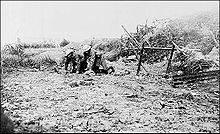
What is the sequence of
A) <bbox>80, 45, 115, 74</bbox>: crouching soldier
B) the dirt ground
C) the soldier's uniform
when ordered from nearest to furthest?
1. the dirt ground
2. <bbox>80, 45, 115, 74</bbox>: crouching soldier
3. the soldier's uniform

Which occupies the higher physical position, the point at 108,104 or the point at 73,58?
the point at 108,104

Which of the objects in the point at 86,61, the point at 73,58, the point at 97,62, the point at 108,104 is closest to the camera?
the point at 108,104

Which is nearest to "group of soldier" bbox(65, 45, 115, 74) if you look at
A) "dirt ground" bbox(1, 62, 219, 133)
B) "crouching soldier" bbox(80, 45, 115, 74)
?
"crouching soldier" bbox(80, 45, 115, 74)

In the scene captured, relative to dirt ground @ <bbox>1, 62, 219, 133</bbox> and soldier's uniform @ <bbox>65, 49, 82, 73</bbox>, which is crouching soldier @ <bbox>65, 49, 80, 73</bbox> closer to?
soldier's uniform @ <bbox>65, 49, 82, 73</bbox>

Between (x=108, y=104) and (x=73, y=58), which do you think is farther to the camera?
(x=73, y=58)

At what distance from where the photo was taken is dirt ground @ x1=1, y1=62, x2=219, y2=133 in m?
5.66

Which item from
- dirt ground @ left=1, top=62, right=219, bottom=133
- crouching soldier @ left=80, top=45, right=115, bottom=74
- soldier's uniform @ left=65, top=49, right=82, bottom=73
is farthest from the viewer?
soldier's uniform @ left=65, top=49, right=82, bottom=73

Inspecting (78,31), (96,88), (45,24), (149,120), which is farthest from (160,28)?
(45,24)

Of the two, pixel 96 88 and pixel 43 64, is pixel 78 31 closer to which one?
pixel 43 64

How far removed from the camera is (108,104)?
679 cm

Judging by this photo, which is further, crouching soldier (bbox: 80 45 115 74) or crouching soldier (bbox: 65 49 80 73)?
crouching soldier (bbox: 65 49 80 73)

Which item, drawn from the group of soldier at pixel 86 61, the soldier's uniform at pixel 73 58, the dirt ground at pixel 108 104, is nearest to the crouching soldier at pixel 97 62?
the group of soldier at pixel 86 61

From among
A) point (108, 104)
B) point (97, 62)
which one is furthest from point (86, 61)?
point (108, 104)

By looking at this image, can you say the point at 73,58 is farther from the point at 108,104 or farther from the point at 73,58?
the point at 108,104
